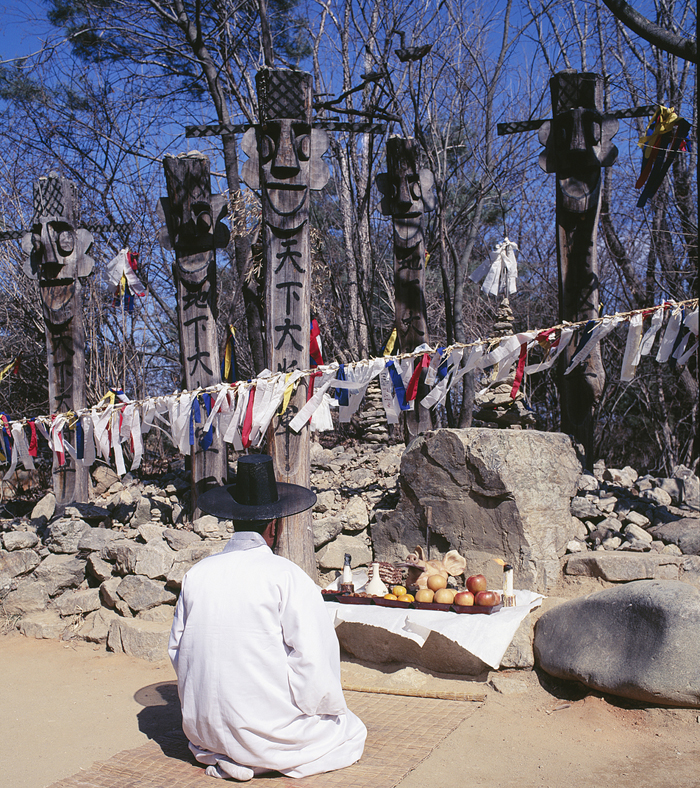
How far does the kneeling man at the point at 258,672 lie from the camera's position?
11.0 feet

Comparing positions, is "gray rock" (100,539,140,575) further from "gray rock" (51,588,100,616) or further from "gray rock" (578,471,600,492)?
"gray rock" (578,471,600,492)

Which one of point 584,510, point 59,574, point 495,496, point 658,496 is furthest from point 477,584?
point 59,574

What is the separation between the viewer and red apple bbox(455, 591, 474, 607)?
17.0 feet

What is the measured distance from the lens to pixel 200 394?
6.74 m

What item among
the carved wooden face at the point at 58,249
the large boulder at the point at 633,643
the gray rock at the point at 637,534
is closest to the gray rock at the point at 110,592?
the large boulder at the point at 633,643

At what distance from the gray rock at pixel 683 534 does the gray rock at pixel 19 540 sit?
6124 mm

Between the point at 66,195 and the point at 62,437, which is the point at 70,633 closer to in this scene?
the point at 62,437

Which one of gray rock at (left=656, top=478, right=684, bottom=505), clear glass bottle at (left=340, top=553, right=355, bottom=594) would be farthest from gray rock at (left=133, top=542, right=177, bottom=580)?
gray rock at (left=656, top=478, right=684, bottom=505)

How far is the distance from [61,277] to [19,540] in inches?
125

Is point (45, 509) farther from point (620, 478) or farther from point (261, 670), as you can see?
point (620, 478)

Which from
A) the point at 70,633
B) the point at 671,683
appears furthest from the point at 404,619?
the point at 70,633

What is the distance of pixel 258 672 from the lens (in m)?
3.35

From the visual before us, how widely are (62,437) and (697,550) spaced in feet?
20.6

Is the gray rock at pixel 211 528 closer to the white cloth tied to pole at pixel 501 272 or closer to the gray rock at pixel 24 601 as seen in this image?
the gray rock at pixel 24 601
